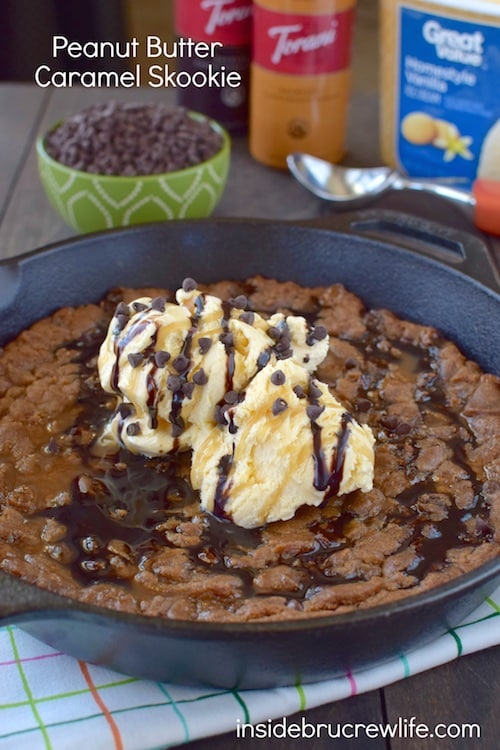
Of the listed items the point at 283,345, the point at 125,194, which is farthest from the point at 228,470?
the point at 125,194

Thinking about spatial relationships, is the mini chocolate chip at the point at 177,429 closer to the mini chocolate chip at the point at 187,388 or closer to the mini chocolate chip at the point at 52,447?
the mini chocolate chip at the point at 187,388

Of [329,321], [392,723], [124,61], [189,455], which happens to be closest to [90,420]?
[189,455]

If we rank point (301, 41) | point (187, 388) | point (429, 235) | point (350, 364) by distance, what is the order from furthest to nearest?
1. point (301, 41)
2. point (429, 235)
3. point (350, 364)
4. point (187, 388)

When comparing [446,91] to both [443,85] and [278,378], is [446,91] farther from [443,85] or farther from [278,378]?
[278,378]

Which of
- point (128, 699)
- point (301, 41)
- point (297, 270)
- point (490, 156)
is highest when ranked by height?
point (301, 41)

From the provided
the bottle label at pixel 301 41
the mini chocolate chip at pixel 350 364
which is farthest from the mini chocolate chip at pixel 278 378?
the bottle label at pixel 301 41
